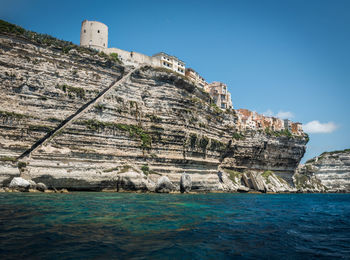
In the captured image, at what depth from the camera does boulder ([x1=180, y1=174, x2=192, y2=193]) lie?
119 feet

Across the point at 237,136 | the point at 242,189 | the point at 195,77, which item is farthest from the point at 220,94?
the point at 242,189

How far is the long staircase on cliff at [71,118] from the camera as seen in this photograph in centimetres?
2873

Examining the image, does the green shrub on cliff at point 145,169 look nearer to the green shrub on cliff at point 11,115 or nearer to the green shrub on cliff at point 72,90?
the green shrub on cliff at point 72,90

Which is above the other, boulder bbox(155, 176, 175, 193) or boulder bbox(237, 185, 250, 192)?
boulder bbox(155, 176, 175, 193)

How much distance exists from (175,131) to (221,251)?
33242 millimetres

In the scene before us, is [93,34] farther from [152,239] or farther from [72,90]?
[152,239]

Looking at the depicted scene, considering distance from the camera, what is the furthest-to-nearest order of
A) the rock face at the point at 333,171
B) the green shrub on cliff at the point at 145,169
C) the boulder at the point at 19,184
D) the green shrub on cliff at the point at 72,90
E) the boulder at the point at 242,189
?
1. the rock face at the point at 333,171
2. the boulder at the point at 242,189
3. the green shrub on cliff at the point at 145,169
4. the green shrub on cliff at the point at 72,90
5. the boulder at the point at 19,184

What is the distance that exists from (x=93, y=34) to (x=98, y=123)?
2082cm

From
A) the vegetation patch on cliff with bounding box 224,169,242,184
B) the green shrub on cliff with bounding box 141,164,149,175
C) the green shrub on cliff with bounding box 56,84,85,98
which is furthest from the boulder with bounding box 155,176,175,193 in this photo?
the vegetation patch on cliff with bounding box 224,169,242,184

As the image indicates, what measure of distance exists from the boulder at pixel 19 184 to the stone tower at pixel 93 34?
2853 centimetres

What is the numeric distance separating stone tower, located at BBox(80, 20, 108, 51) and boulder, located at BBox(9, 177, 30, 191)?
1123 inches

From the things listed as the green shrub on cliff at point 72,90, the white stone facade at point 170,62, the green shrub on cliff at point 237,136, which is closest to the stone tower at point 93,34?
the white stone facade at point 170,62

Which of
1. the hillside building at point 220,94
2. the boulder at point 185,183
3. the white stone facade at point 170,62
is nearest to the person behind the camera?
the boulder at point 185,183

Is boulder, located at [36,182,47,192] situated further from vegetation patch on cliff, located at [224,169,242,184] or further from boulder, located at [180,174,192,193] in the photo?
vegetation patch on cliff, located at [224,169,242,184]
